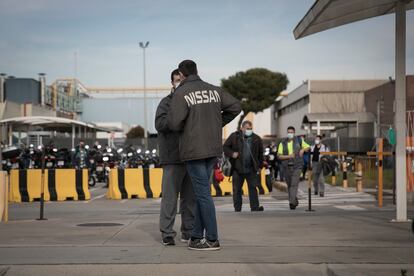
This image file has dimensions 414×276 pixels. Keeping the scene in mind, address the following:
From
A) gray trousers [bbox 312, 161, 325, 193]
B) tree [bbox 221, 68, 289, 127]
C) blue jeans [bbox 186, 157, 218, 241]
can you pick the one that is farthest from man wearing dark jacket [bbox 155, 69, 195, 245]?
tree [bbox 221, 68, 289, 127]

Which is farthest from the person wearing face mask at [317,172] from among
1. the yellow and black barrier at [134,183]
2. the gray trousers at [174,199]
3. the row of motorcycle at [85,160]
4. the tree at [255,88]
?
the tree at [255,88]

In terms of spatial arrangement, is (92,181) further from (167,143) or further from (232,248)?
(232,248)

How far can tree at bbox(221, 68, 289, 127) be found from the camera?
89188 millimetres

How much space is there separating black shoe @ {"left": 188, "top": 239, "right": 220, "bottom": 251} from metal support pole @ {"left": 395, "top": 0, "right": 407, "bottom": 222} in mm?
4043

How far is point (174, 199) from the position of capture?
9.16 meters

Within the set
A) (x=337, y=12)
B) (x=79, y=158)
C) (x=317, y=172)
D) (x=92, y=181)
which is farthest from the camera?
(x=79, y=158)

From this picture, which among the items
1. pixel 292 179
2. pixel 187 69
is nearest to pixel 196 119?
pixel 187 69

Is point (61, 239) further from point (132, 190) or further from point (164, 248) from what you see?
point (132, 190)

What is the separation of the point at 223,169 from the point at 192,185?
6403 mm

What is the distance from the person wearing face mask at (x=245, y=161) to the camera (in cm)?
1483

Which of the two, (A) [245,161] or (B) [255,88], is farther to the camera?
(B) [255,88]

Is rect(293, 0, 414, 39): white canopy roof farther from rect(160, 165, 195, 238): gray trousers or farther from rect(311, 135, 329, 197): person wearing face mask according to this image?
rect(311, 135, 329, 197): person wearing face mask

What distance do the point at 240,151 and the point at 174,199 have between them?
5.83 metres

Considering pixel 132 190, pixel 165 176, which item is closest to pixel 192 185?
pixel 165 176
